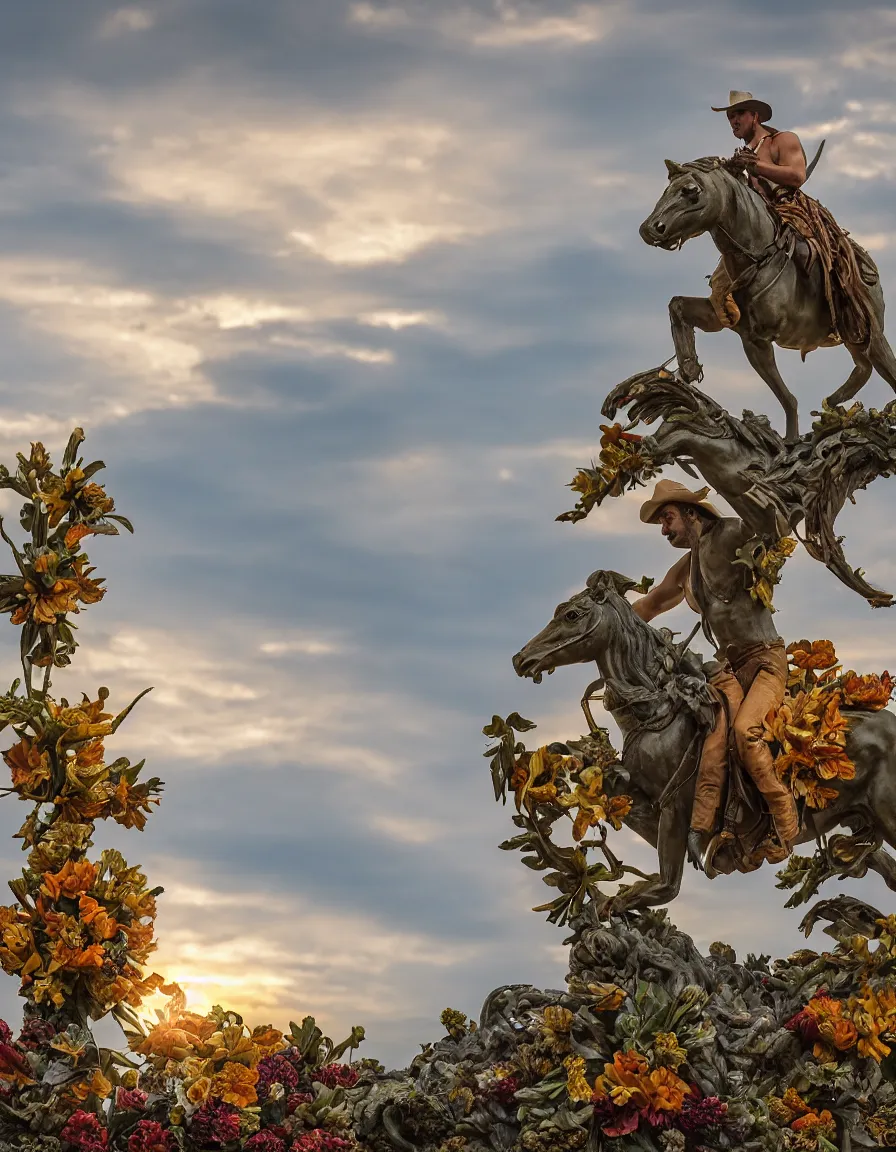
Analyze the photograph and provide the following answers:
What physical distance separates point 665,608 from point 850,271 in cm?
230

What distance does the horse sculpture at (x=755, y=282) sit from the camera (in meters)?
12.5

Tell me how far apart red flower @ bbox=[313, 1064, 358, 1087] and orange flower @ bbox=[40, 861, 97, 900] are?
1.63 m

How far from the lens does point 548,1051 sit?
1115 centimetres

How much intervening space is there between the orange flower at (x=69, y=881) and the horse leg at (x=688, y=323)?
183 inches

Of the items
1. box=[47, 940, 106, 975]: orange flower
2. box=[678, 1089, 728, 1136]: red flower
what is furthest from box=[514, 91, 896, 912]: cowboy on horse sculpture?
box=[47, 940, 106, 975]: orange flower

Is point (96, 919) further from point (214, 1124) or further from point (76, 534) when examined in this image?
point (76, 534)

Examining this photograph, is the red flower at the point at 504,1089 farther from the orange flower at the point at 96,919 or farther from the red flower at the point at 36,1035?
the red flower at the point at 36,1035

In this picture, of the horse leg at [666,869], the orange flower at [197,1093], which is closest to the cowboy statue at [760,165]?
the horse leg at [666,869]

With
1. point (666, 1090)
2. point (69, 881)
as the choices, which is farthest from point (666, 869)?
point (69, 881)

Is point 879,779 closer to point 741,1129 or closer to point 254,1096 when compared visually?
point 741,1129

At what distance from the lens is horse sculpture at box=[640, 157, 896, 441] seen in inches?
491

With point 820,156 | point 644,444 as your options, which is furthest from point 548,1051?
point 820,156

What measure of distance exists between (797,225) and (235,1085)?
593 centimetres

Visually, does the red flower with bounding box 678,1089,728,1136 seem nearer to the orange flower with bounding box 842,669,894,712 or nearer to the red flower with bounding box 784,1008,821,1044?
the red flower with bounding box 784,1008,821,1044
